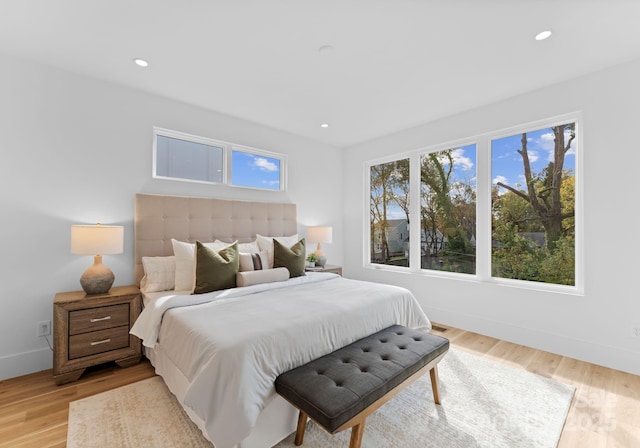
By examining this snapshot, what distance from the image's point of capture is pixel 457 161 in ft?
12.6

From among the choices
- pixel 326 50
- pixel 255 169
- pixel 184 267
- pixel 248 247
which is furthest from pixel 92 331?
pixel 326 50

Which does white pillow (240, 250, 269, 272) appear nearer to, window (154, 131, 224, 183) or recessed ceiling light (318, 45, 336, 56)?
window (154, 131, 224, 183)

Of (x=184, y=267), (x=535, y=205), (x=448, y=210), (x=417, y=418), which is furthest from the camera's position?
(x=448, y=210)

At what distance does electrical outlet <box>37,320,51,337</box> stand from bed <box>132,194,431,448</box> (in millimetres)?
762

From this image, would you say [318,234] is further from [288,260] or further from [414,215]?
[414,215]

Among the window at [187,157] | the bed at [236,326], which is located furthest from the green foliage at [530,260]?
the window at [187,157]

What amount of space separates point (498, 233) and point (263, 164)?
3.13 metres

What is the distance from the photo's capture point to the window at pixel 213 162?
3.26 m

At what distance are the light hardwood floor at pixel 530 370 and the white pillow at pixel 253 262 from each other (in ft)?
3.87

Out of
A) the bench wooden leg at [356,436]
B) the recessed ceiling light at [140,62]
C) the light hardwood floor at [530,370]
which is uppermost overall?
the recessed ceiling light at [140,62]

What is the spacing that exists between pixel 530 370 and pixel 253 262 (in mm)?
2719

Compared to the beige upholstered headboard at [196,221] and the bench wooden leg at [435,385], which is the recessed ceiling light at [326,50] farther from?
the bench wooden leg at [435,385]

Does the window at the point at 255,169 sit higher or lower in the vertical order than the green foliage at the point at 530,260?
higher

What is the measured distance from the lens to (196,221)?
329 centimetres
